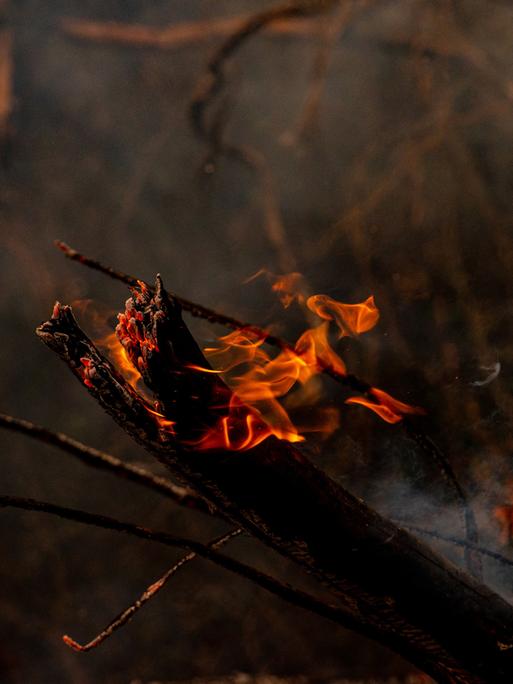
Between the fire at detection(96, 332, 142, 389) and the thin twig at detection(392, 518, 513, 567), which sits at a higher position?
the fire at detection(96, 332, 142, 389)

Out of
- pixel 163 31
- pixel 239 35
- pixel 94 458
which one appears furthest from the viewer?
pixel 163 31

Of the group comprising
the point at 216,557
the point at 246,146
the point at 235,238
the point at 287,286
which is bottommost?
the point at 216,557

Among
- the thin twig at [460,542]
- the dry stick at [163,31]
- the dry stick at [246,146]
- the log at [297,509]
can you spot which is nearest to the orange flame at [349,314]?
the thin twig at [460,542]

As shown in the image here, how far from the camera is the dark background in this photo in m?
3.00

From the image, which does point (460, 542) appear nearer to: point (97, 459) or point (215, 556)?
point (215, 556)

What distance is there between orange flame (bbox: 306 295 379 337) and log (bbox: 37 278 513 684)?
895 millimetres

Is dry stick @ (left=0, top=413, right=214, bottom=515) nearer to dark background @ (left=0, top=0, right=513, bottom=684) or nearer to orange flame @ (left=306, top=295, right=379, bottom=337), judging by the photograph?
dark background @ (left=0, top=0, right=513, bottom=684)

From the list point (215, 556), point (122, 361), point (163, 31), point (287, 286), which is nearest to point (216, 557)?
point (215, 556)

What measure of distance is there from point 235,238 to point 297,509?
12.2ft

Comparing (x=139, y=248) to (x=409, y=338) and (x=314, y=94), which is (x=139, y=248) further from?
(x=409, y=338)

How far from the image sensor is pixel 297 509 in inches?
44.0

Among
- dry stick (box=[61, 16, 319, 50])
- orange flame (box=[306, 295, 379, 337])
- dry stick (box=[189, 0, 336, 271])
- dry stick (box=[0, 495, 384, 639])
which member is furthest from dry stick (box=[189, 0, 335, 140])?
dry stick (box=[0, 495, 384, 639])

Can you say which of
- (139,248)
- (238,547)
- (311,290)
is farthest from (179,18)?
(238,547)

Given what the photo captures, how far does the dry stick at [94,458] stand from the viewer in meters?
0.75
